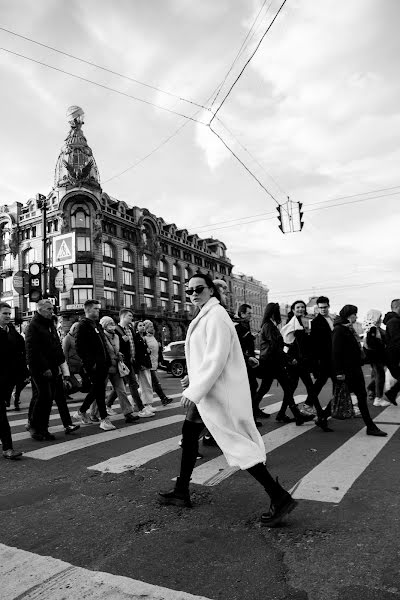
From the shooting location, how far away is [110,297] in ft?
185

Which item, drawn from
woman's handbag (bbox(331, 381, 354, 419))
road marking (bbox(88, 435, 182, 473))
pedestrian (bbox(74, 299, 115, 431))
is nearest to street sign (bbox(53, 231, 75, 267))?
pedestrian (bbox(74, 299, 115, 431))

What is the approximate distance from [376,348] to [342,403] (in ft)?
8.66

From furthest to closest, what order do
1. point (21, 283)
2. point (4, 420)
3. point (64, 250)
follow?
point (64, 250) < point (21, 283) < point (4, 420)

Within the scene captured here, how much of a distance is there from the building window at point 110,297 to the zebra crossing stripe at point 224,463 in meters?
50.0

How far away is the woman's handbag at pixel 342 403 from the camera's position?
6.29 metres

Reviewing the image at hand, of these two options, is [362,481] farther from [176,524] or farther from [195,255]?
[195,255]

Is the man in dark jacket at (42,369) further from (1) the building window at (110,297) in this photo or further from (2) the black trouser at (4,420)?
(1) the building window at (110,297)

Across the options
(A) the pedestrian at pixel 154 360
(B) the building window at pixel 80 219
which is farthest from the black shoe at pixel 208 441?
(B) the building window at pixel 80 219

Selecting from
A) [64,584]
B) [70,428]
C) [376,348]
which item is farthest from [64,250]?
[64,584]

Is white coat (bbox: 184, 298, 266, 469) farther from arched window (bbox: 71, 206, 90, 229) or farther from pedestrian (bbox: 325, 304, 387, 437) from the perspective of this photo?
arched window (bbox: 71, 206, 90, 229)

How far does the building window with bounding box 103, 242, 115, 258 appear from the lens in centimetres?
5696

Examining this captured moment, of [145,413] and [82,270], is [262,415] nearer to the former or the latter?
[145,413]

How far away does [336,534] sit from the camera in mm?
2945

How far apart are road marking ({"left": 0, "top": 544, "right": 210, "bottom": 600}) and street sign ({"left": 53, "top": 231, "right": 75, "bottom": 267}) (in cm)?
1353
